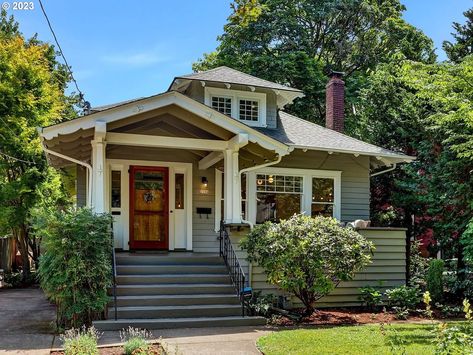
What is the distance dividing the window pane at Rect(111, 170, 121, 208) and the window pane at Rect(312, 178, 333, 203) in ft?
15.6

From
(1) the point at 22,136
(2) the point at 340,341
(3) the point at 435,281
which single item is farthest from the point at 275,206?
(1) the point at 22,136

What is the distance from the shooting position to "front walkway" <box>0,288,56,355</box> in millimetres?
6059

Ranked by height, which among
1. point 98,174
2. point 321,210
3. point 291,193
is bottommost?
point 321,210

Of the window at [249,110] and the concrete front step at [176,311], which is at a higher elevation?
the window at [249,110]

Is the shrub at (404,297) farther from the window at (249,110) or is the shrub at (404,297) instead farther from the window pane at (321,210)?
the window at (249,110)

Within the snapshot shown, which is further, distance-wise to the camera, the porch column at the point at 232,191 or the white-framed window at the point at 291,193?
the white-framed window at the point at 291,193

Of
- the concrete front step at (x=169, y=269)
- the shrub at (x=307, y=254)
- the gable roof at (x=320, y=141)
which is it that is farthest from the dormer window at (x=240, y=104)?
the concrete front step at (x=169, y=269)

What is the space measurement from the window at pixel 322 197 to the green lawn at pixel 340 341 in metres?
4.51

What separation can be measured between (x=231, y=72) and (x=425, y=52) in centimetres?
875

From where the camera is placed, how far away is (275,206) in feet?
37.3

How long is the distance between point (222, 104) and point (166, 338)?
6.94 meters

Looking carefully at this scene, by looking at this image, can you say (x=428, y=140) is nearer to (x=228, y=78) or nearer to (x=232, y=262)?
(x=228, y=78)

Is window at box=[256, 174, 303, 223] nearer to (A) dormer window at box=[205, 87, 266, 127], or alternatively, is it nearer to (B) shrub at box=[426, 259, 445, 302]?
(A) dormer window at box=[205, 87, 266, 127]

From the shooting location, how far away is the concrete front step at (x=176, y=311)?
7335 mm
